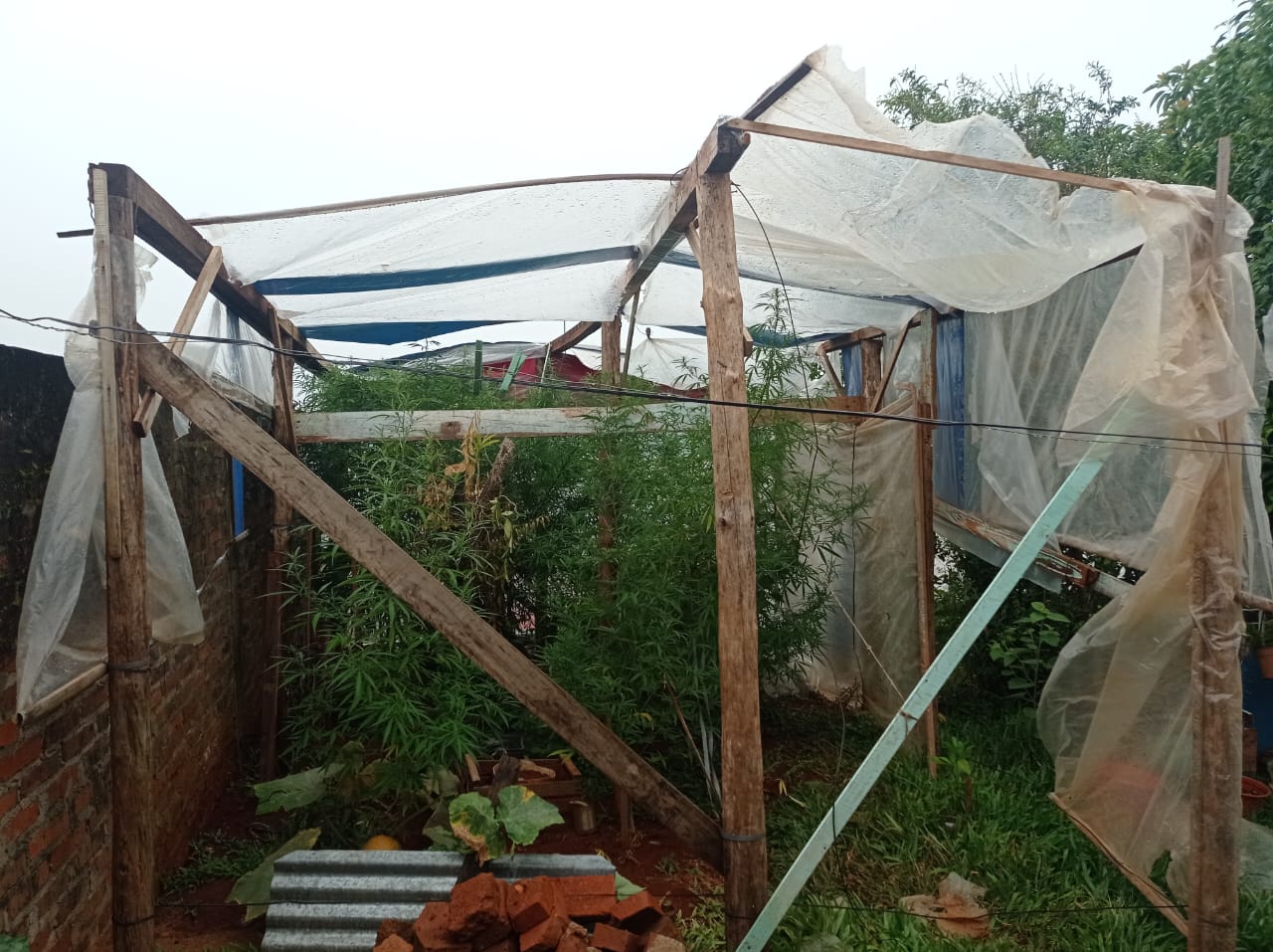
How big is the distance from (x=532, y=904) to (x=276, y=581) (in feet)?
9.40

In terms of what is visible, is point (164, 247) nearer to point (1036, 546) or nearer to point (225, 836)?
point (225, 836)

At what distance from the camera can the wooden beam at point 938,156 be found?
2316 millimetres

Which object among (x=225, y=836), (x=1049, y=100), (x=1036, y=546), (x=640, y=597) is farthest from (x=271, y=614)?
(x=1049, y=100)

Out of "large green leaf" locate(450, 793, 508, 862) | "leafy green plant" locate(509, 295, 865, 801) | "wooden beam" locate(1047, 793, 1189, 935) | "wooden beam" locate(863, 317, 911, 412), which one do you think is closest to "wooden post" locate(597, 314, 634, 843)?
"leafy green plant" locate(509, 295, 865, 801)

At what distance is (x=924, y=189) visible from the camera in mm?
2602

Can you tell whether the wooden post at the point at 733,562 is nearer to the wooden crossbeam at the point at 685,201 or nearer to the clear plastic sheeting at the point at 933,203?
the wooden crossbeam at the point at 685,201

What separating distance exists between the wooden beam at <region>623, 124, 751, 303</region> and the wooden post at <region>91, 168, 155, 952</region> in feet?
5.56

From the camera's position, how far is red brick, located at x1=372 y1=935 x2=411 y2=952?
2444mm

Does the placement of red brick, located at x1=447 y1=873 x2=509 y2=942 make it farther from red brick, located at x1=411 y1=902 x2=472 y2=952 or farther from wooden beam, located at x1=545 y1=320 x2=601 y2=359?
wooden beam, located at x1=545 y1=320 x2=601 y2=359

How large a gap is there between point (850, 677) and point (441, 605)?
358 cm

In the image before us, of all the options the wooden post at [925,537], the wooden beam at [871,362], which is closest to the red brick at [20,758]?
the wooden post at [925,537]

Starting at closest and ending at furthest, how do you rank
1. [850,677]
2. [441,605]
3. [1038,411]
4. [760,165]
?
[441,605]
[760,165]
[1038,411]
[850,677]

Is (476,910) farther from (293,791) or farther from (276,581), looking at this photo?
(276,581)


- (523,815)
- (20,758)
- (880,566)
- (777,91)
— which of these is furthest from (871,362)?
(20,758)
